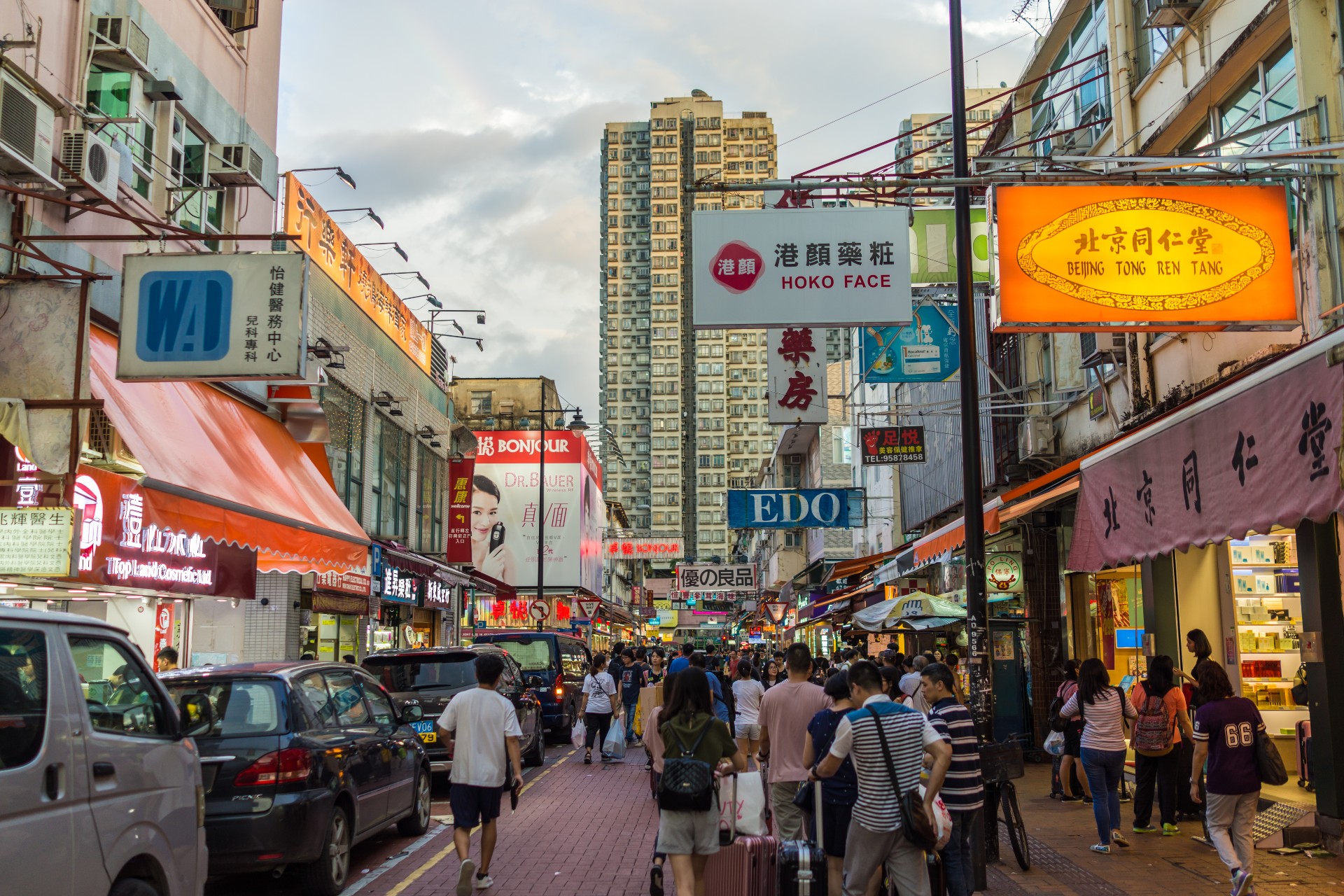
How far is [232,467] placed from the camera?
14922mm

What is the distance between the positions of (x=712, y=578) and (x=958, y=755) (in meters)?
42.3

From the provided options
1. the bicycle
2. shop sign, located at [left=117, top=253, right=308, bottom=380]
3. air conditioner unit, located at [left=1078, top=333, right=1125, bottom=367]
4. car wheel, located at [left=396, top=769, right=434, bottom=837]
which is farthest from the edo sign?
car wheel, located at [left=396, top=769, right=434, bottom=837]

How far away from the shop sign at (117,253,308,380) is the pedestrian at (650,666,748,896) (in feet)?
20.3

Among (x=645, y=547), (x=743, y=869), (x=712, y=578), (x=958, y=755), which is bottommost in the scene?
(x=743, y=869)

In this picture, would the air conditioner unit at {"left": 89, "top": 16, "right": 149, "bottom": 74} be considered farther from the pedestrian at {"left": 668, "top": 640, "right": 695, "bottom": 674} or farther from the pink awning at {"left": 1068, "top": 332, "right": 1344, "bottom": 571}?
the pink awning at {"left": 1068, "top": 332, "right": 1344, "bottom": 571}

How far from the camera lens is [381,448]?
1027 inches

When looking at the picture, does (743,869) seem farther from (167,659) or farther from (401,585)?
(401,585)

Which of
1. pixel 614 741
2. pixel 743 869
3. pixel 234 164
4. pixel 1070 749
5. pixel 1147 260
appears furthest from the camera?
pixel 614 741

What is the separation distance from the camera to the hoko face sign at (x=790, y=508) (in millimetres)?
24594

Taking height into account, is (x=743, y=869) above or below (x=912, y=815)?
below

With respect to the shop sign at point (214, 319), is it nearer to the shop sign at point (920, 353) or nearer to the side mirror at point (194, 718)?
the side mirror at point (194, 718)

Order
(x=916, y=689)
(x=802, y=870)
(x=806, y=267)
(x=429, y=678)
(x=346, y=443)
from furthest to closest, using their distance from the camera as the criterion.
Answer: (x=346, y=443) → (x=429, y=678) → (x=916, y=689) → (x=806, y=267) → (x=802, y=870)

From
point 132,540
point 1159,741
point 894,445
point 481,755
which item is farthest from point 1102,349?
point 132,540

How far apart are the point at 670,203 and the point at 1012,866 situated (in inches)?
5521
